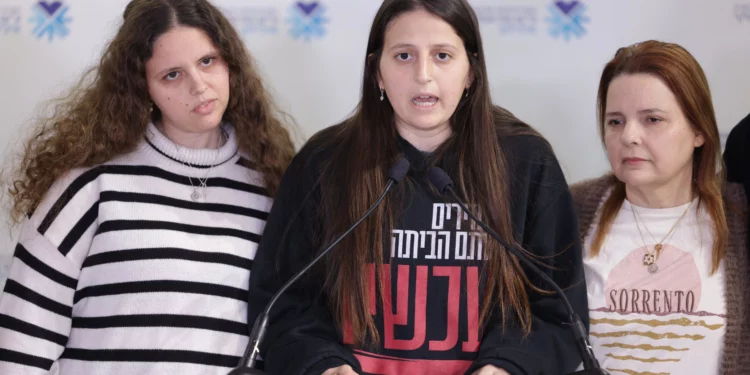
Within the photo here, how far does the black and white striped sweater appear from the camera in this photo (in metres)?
1.87

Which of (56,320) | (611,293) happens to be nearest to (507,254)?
(611,293)

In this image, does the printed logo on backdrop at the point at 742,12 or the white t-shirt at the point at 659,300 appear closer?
the white t-shirt at the point at 659,300

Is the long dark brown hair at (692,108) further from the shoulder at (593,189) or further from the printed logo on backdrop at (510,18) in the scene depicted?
the printed logo on backdrop at (510,18)

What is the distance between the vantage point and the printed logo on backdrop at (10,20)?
2516 millimetres

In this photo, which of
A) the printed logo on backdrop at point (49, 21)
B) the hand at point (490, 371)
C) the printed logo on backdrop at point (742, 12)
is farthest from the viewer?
the printed logo on backdrop at point (49, 21)

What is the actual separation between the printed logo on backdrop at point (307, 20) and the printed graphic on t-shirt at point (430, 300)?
0.90 meters

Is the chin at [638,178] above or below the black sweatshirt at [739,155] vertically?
below

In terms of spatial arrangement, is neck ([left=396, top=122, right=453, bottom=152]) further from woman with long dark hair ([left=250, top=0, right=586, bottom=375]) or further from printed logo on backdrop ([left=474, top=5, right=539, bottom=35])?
printed logo on backdrop ([left=474, top=5, right=539, bottom=35])

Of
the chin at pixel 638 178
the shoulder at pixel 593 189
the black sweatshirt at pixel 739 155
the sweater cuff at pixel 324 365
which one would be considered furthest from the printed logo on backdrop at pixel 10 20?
the black sweatshirt at pixel 739 155

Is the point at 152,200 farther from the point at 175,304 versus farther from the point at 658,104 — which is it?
the point at 658,104

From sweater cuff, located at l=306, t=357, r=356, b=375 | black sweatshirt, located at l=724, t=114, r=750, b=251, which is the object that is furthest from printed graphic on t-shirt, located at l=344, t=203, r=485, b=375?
black sweatshirt, located at l=724, t=114, r=750, b=251

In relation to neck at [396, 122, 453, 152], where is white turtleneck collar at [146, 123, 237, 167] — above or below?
below

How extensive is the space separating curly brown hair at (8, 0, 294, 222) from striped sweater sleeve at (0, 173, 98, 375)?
0.27 feet

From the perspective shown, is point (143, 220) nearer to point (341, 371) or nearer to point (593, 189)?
point (341, 371)
